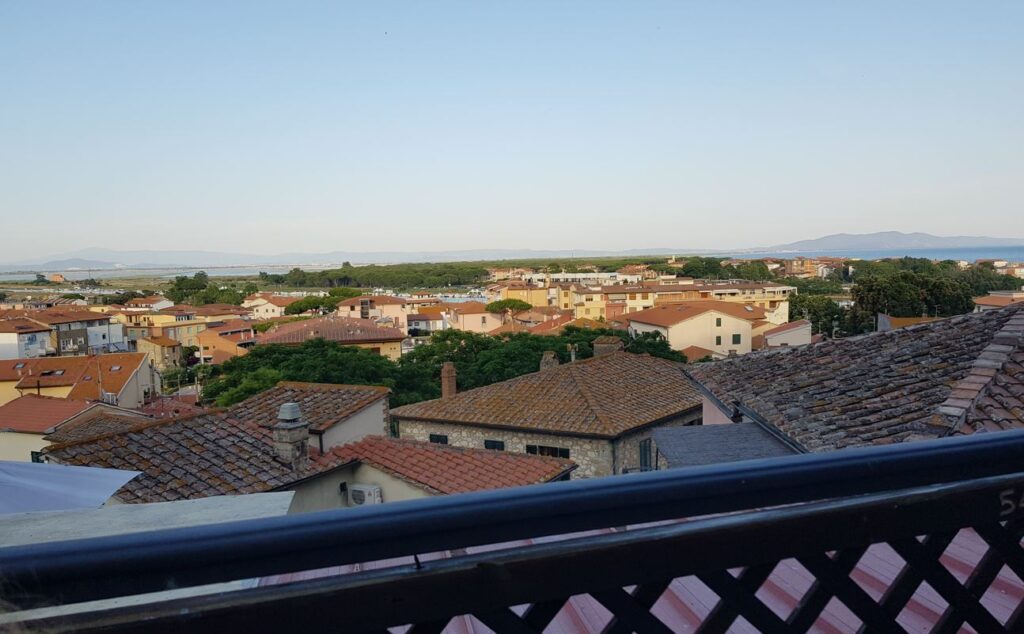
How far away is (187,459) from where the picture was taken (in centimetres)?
935

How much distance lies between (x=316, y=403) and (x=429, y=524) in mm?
12640

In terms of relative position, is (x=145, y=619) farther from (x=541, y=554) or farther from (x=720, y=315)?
(x=720, y=315)

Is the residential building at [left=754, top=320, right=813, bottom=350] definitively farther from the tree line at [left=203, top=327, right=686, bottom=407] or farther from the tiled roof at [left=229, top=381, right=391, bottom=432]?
the tiled roof at [left=229, top=381, right=391, bottom=432]

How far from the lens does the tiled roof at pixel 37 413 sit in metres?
19.8

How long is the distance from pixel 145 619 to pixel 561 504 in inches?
20.0

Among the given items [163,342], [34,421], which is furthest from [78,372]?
[163,342]

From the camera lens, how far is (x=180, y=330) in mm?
62344

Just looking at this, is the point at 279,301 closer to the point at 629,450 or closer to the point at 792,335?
the point at 792,335

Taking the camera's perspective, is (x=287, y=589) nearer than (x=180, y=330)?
Yes

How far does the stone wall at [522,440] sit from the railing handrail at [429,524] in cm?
1462

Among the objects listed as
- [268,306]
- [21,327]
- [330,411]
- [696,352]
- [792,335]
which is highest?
[330,411]

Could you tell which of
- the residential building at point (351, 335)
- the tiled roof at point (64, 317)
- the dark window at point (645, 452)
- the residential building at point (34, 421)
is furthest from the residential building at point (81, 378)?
the dark window at point (645, 452)

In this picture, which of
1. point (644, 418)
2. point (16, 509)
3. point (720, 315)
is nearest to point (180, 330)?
point (720, 315)

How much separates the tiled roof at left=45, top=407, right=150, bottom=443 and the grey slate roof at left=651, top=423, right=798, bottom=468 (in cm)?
1486
